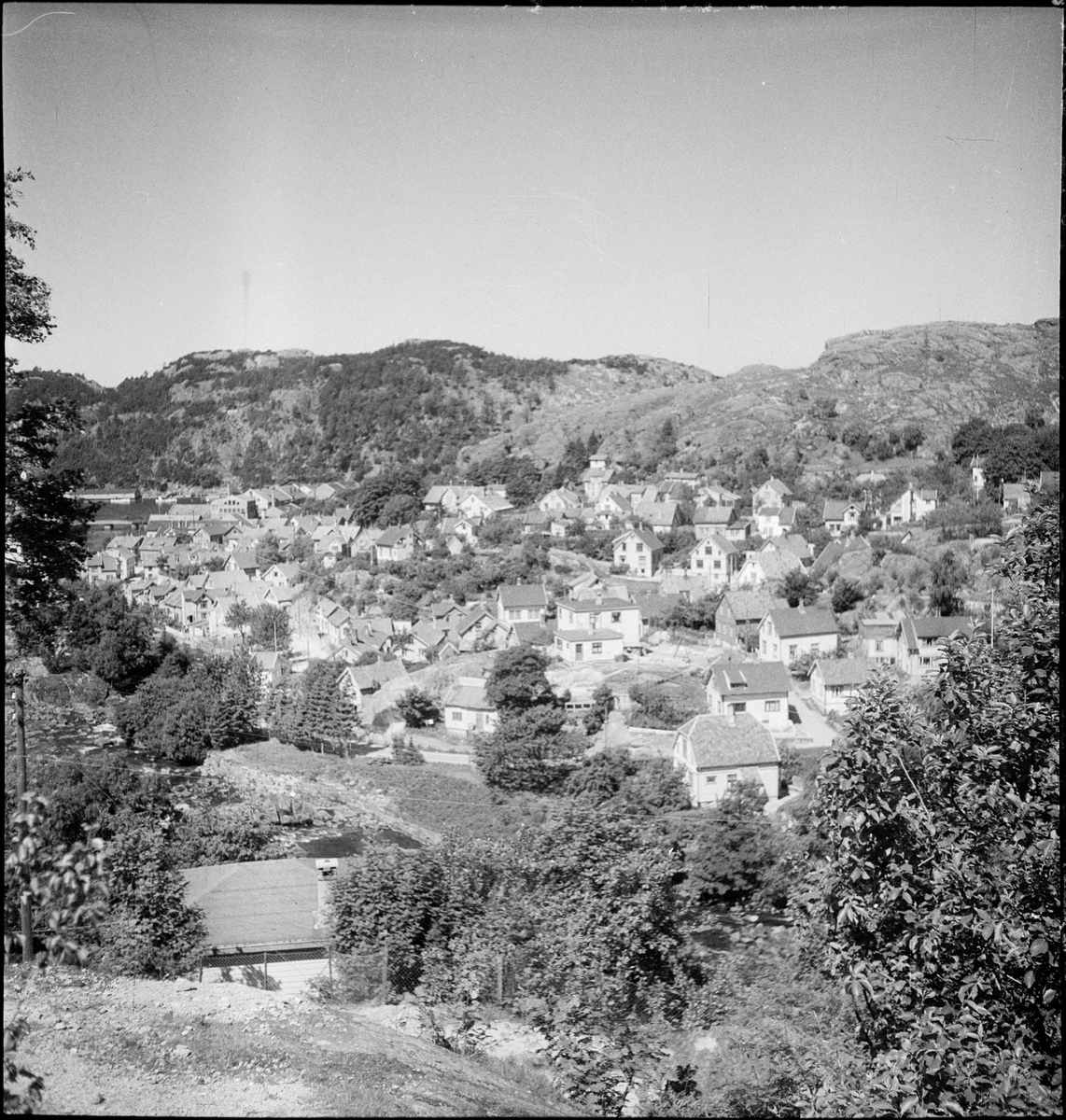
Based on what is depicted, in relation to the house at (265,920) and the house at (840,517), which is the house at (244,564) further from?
the house at (840,517)

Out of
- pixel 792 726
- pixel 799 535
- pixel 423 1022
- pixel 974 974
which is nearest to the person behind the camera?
pixel 974 974

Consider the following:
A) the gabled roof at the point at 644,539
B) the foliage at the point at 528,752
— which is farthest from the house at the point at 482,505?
the foliage at the point at 528,752

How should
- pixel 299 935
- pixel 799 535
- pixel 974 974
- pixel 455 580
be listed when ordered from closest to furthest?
1. pixel 974 974
2. pixel 299 935
3. pixel 455 580
4. pixel 799 535

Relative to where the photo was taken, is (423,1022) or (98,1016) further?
(423,1022)

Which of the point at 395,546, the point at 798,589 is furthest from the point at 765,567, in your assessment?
the point at 395,546

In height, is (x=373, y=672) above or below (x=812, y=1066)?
above

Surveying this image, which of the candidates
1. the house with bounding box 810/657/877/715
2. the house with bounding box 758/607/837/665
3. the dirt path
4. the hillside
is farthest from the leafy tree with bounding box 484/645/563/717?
the dirt path

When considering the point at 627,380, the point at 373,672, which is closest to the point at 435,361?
the point at 627,380

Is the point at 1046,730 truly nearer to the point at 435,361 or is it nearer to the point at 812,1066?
the point at 812,1066
